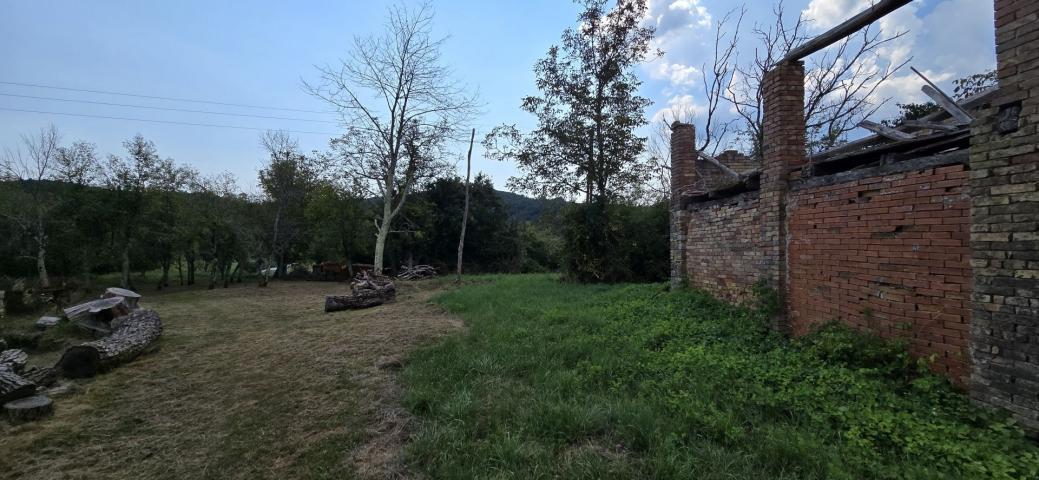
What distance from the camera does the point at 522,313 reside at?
8.05 m

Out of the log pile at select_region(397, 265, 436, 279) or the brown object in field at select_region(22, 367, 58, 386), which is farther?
the log pile at select_region(397, 265, 436, 279)

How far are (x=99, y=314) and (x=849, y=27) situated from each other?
13681 millimetres

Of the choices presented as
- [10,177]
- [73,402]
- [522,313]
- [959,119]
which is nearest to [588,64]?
[522,313]

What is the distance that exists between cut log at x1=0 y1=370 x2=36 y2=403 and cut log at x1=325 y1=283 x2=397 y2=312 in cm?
575

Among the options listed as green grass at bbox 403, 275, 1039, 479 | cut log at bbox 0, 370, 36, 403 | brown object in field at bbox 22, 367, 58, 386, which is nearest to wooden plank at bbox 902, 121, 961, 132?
green grass at bbox 403, 275, 1039, 479

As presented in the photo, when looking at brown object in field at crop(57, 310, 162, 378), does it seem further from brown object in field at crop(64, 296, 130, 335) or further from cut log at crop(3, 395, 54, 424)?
cut log at crop(3, 395, 54, 424)

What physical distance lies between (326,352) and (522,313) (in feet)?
11.5

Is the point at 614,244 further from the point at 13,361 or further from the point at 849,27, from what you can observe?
the point at 13,361

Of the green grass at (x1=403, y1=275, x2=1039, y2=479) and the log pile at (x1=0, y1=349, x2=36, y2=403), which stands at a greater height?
the green grass at (x1=403, y1=275, x2=1039, y2=479)

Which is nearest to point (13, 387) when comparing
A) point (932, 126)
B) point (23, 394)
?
point (23, 394)

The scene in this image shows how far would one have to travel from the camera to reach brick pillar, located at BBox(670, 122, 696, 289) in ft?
28.8

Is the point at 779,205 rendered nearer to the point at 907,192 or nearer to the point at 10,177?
the point at 907,192

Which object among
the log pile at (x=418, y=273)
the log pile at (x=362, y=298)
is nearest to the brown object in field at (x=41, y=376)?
the log pile at (x=362, y=298)

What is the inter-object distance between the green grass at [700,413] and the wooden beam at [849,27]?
3.28m
